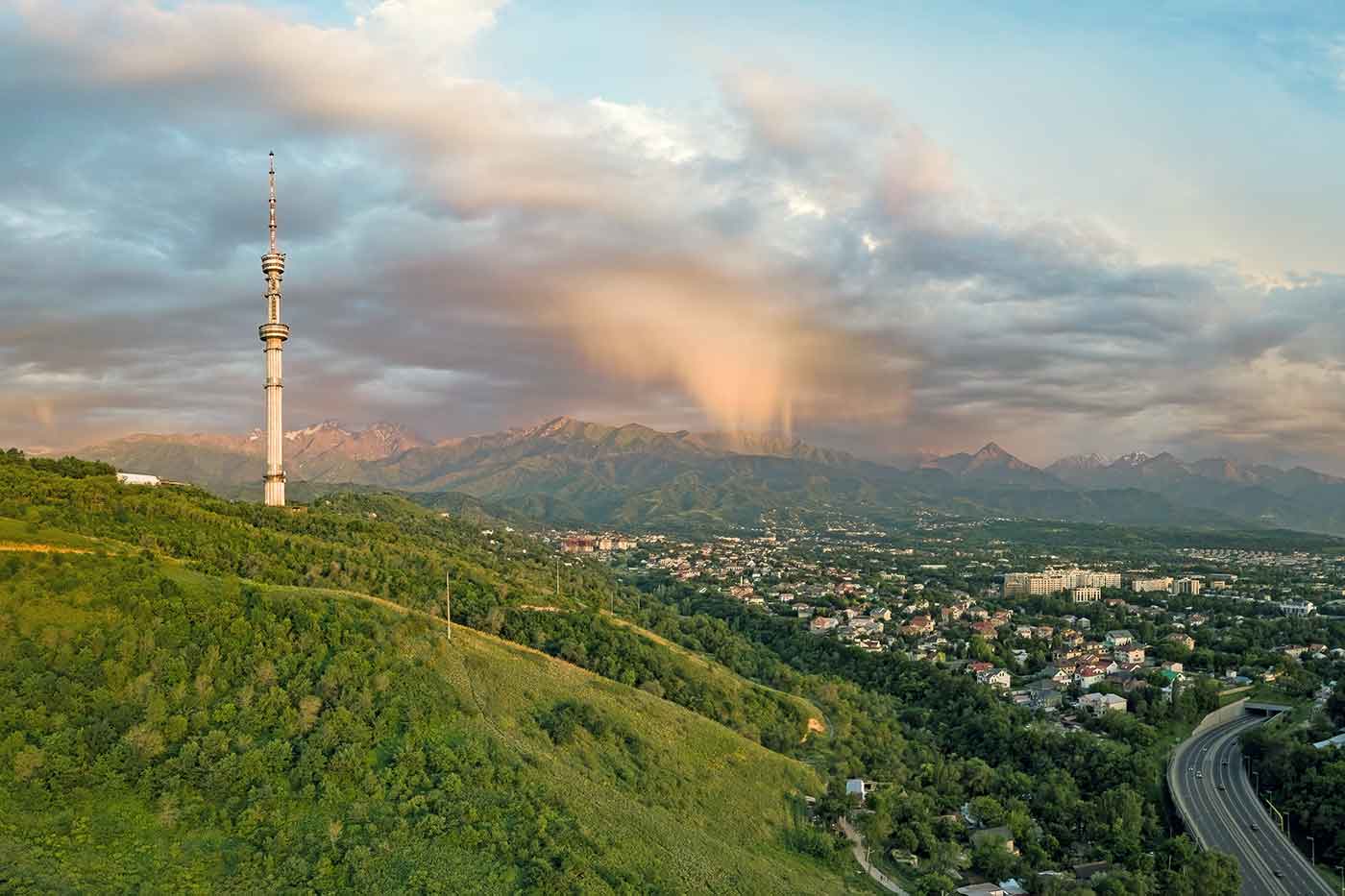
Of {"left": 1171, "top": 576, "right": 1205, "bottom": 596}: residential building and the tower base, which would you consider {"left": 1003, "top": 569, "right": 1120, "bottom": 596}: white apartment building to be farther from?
the tower base

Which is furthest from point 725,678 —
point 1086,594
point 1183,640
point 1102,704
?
point 1086,594

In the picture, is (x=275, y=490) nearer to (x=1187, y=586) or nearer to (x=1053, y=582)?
(x=1053, y=582)

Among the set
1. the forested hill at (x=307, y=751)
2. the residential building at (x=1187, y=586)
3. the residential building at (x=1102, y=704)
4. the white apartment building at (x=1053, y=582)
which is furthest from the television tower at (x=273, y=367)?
the residential building at (x=1187, y=586)

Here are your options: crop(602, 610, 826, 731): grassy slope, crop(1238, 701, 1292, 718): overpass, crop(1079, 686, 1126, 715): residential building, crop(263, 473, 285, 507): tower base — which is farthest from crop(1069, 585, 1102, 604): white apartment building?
crop(263, 473, 285, 507): tower base

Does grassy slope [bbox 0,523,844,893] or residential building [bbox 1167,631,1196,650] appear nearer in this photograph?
grassy slope [bbox 0,523,844,893]

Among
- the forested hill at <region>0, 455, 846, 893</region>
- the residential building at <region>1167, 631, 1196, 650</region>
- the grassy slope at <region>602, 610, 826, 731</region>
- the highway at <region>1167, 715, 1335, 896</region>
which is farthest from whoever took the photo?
the residential building at <region>1167, 631, 1196, 650</region>

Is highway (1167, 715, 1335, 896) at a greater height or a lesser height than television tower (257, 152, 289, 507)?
lesser
